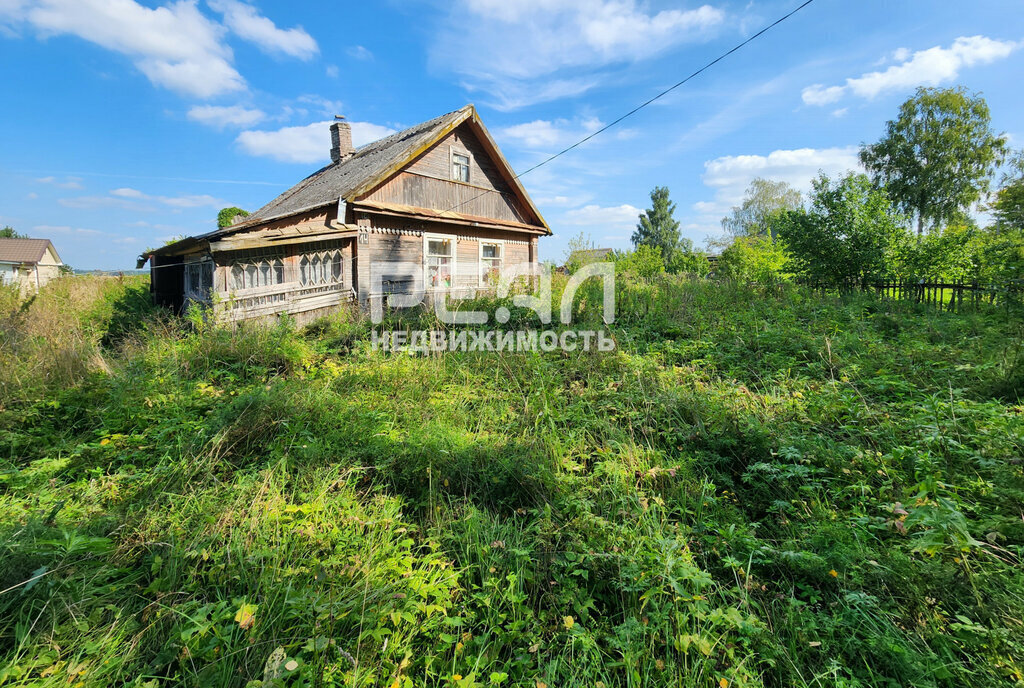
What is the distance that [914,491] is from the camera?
2.26m

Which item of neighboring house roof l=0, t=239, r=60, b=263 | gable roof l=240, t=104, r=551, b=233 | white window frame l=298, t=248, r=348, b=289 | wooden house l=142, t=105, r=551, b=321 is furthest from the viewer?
neighboring house roof l=0, t=239, r=60, b=263

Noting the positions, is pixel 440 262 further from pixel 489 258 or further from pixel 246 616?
pixel 246 616

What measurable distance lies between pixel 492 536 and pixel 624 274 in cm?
847

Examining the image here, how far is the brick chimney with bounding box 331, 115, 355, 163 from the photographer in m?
14.0

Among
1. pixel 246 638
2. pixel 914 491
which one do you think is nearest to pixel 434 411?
pixel 246 638

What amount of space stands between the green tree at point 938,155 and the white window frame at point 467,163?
25.4 meters

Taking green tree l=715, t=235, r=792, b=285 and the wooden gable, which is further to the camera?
green tree l=715, t=235, r=792, b=285

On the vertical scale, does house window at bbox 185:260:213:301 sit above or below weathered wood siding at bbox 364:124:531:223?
below

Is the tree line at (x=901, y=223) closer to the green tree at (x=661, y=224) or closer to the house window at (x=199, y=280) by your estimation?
the green tree at (x=661, y=224)

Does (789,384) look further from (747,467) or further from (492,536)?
(492,536)

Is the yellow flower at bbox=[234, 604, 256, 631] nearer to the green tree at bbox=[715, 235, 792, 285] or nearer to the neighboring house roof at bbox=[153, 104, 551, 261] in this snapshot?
the neighboring house roof at bbox=[153, 104, 551, 261]

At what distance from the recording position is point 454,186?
39.4ft

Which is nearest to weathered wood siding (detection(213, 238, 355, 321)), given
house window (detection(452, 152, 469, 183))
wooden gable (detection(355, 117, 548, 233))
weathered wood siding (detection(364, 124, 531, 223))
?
wooden gable (detection(355, 117, 548, 233))

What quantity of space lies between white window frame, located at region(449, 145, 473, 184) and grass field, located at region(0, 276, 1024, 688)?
9.08 metres
